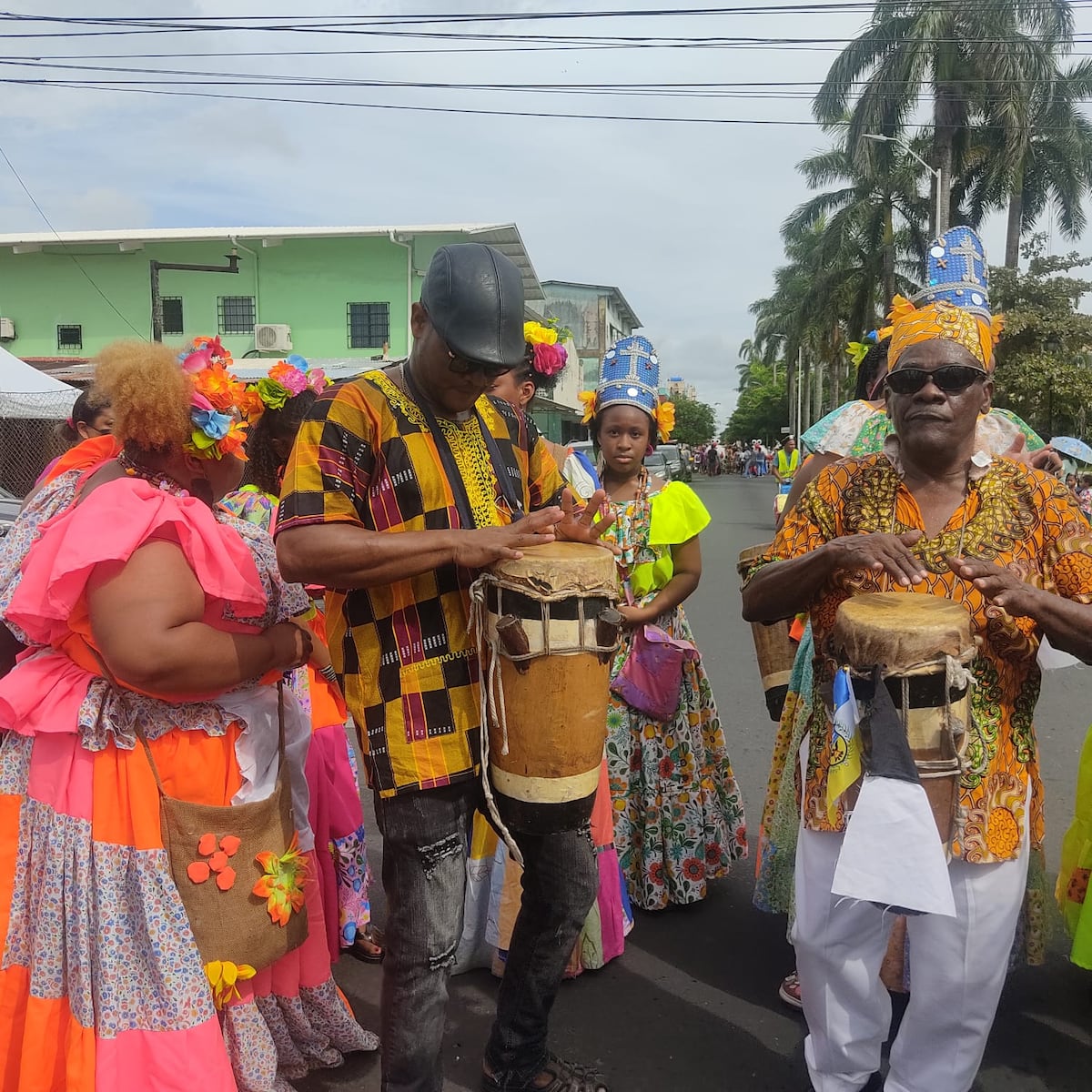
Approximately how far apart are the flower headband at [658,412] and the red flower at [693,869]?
5.96ft

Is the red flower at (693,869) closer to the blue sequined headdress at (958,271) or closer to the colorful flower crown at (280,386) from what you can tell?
the blue sequined headdress at (958,271)

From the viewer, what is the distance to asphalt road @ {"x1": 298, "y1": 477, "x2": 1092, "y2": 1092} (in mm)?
2803

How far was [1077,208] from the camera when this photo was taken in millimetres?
28109

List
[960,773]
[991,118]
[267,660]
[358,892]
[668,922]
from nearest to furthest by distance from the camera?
[960,773]
[267,660]
[358,892]
[668,922]
[991,118]

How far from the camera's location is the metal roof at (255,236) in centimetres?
2483

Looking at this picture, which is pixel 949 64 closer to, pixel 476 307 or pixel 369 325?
pixel 369 325

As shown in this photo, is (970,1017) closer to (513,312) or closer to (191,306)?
(513,312)

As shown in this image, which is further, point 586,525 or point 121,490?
point 586,525

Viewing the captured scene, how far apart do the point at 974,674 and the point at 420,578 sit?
52.9 inches

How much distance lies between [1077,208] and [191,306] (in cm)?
2706

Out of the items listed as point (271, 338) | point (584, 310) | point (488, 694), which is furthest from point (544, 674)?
point (584, 310)

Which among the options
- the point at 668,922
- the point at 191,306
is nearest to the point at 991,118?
the point at 191,306

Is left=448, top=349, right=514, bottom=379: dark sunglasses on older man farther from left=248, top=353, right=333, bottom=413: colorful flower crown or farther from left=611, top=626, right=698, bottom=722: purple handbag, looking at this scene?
left=611, top=626, right=698, bottom=722: purple handbag

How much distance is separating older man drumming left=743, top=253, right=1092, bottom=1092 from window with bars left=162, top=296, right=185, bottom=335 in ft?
92.8
